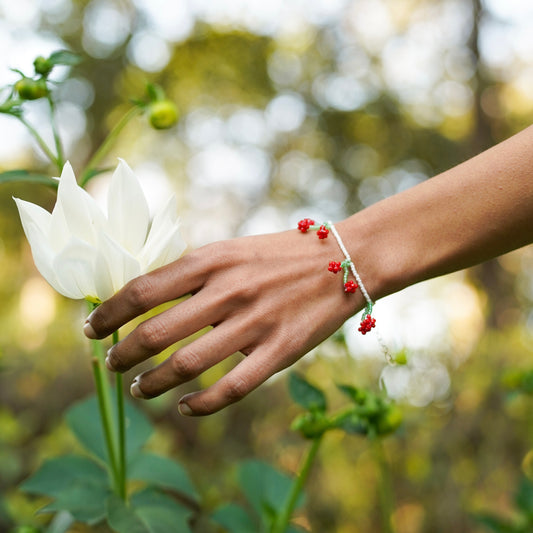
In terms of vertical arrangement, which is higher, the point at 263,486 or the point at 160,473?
the point at 160,473

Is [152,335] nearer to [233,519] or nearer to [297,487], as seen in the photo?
[297,487]

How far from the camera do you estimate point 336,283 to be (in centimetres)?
60

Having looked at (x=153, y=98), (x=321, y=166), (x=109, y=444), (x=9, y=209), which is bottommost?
(x=321, y=166)

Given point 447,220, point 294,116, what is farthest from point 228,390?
point 294,116

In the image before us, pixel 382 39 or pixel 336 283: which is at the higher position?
pixel 336 283

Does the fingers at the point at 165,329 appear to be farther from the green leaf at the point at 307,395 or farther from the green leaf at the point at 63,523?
the green leaf at the point at 63,523

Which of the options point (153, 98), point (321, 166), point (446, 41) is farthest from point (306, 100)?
point (153, 98)

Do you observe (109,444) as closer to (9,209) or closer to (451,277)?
(451,277)

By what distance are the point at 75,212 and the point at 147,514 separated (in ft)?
1.38

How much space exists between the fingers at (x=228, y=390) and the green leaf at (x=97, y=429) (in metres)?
0.40

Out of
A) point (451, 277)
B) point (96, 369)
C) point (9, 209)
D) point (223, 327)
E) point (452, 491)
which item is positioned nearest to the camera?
point (223, 327)

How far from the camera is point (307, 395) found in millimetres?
838

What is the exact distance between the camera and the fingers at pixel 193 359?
1.71ft

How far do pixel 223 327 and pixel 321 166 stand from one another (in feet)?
23.2
